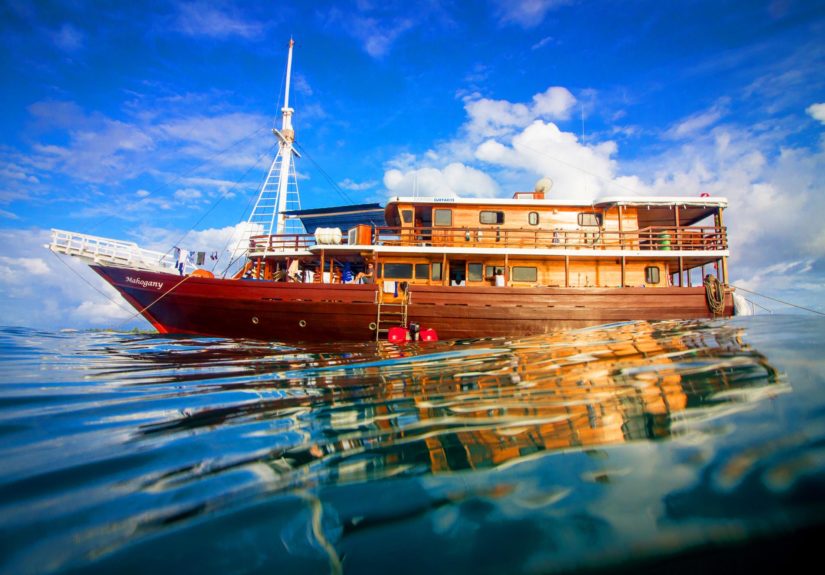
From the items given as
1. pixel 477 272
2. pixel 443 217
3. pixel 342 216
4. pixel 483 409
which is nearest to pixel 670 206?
pixel 477 272

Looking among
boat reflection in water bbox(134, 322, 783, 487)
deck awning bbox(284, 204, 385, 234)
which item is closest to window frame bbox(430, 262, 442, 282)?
deck awning bbox(284, 204, 385, 234)

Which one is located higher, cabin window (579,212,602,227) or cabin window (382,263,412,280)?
cabin window (579,212,602,227)

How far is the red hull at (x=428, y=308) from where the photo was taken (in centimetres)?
1154

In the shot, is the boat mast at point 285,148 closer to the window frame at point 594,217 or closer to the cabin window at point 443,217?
the cabin window at point 443,217

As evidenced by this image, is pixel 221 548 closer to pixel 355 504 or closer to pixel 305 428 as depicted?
pixel 355 504

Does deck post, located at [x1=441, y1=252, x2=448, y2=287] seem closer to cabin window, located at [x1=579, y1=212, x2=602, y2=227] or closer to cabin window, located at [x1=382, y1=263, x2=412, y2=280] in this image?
cabin window, located at [x1=382, y1=263, x2=412, y2=280]

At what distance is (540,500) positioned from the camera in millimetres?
1146

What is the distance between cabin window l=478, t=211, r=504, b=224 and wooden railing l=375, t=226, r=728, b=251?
0.46 m

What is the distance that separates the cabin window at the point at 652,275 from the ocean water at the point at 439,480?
38.6ft

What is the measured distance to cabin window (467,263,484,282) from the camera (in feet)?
44.3

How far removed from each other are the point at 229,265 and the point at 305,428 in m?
16.9

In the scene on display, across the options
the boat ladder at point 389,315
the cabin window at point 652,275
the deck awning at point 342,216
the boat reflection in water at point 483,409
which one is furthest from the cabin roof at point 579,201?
the boat reflection in water at point 483,409

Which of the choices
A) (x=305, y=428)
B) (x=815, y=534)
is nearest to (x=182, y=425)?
(x=305, y=428)

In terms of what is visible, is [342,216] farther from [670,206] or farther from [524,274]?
[670,206]
